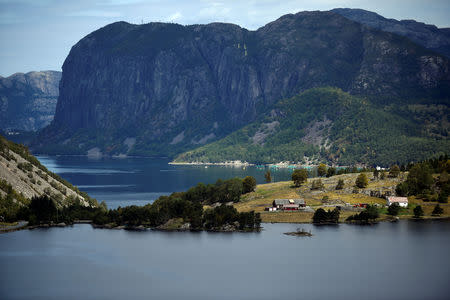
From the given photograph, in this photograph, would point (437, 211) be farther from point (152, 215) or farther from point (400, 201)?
point (152, 215)

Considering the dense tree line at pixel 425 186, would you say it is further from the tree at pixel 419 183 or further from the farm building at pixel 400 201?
the farm building at pixel 400 201

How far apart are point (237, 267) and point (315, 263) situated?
15327mm

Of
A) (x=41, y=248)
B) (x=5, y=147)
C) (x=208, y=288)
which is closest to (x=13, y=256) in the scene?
(x=41, y=248)

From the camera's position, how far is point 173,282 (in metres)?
115

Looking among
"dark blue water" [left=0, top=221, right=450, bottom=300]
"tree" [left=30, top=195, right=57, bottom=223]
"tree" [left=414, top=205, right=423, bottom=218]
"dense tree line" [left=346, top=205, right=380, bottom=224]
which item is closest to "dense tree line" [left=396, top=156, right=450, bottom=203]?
"tree" [left=414, top=205, right=423, bottom=218]

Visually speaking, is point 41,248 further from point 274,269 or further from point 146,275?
point 274,269

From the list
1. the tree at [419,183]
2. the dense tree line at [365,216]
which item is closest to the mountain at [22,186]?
the dense tree line at [365,216]

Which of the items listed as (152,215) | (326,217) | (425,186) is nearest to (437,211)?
(425,186)

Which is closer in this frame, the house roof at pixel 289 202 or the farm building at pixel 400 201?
the farm building at pixel 400 201

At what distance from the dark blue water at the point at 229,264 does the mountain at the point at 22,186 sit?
52.2 ft

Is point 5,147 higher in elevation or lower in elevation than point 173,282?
higher

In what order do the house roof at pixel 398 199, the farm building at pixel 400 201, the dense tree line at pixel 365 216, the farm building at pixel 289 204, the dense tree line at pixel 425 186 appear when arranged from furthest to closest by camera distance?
1. the dense tree line at pixel 425 186
2. the farm building at pixel 289 204
3. the house roof at pixel 398 199
4. the farm building at pixel 400 201
5. the dense tree line at pixel 365 216

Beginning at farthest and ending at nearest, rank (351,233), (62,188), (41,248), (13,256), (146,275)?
(62,188) → (351,233) → (41,248) → (13,256) → (146,275)

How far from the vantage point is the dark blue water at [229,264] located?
359ft
